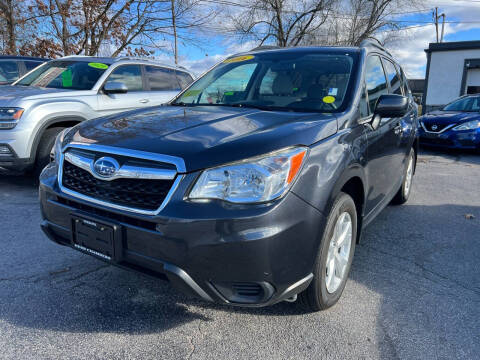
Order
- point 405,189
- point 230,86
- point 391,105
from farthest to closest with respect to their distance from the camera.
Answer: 1. point 405,189
2. point 230,86
3. point 391,105

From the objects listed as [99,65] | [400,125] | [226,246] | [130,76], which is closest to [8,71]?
[99,65]

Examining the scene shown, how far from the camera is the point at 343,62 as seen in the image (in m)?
3.08

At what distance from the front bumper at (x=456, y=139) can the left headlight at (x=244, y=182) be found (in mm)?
8437

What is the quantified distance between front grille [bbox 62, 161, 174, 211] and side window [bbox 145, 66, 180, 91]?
4.77 metres

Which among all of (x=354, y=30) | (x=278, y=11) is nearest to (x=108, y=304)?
(x=278, y=11)

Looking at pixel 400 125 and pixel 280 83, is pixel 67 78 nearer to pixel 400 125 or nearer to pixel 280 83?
pixel 280 83

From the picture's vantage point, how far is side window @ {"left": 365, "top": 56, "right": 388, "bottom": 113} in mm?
3077

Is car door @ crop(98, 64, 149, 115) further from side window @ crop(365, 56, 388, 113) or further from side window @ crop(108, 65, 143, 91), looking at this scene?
side window @ crop(365, 56, 388, 113)

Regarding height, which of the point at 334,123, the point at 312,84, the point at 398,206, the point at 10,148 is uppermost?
the point at 312,84

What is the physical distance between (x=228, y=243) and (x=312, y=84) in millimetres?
1701

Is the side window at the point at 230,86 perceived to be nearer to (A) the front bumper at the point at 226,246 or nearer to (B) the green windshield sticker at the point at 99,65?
(A) the front bumper at the point at 226,246

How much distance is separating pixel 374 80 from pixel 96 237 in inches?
102

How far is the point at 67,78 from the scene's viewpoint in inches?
229

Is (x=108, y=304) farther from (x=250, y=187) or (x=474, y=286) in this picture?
(x=474, y=286)
